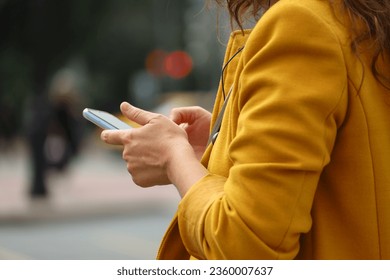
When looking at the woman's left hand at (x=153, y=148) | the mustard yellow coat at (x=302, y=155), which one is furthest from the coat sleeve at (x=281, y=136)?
Result: the woman's left hand at (x=153, y=148)

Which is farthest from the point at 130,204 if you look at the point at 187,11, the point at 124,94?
the point at 124,94

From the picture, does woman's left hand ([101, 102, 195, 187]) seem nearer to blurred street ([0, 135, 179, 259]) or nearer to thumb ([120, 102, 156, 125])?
thumb ([120, 102, 156, 125])

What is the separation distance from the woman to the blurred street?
24.8 ft

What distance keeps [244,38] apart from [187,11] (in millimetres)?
40128

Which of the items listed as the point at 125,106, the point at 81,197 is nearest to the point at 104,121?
the point at 125,106

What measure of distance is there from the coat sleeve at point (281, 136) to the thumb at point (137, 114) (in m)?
0.28

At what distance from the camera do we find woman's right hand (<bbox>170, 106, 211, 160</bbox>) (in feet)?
6.72

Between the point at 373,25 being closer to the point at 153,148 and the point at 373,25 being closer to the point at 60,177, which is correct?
the point at 153,148

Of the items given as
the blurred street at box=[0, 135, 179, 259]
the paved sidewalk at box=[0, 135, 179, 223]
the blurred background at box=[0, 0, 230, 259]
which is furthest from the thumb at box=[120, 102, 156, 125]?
the paved sidewalk at box=[0, 135, 179, 223]

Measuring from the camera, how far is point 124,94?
147 feet

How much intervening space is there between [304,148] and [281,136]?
38mm

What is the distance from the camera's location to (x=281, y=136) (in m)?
1.38

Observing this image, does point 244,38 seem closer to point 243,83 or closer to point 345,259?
point 243,83

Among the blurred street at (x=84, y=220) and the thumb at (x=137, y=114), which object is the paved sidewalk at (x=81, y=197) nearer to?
the blurred street at (x=84, y=220)
